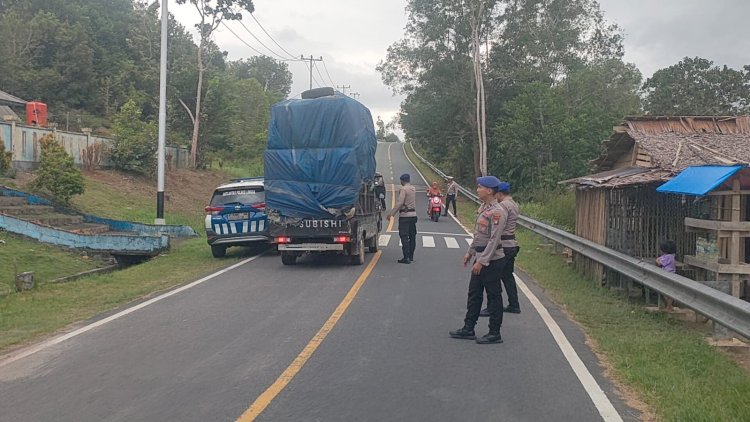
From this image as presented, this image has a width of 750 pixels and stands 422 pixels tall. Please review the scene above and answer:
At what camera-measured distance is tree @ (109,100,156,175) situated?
92.5 feet

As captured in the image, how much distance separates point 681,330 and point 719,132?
763 centimetres

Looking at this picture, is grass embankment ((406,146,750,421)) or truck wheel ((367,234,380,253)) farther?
truck wheel ((367,234,380,253))

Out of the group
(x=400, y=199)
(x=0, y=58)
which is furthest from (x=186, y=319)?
(x=0, y=58)

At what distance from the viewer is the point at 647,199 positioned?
12.8m

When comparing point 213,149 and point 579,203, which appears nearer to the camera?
point 579,203

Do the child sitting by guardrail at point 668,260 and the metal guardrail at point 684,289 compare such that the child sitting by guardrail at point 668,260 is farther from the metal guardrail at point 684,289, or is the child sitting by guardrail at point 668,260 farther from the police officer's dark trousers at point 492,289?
the police officer's dark trousers at point 492,289

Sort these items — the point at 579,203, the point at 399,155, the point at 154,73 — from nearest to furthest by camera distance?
the point at 579,203 → the point at 154,73 → the point at 399,155

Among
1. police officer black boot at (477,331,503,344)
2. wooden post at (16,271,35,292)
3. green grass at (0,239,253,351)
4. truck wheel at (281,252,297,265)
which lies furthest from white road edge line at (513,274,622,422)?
wooden post at (16,271,35,292)

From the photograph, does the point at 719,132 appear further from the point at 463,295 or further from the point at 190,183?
the point at 190,183

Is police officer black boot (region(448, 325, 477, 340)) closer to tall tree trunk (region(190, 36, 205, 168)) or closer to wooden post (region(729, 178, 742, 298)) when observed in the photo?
wooden post (region(729, 178, 742, 298))

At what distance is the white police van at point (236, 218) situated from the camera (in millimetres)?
15141

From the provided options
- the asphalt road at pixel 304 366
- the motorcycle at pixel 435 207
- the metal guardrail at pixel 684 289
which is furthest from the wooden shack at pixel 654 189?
the motorcycle at pixel 435 207

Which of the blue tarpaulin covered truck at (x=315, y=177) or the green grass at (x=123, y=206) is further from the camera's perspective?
the green grass at (x=123, y=206)

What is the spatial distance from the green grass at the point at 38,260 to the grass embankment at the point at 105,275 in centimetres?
2
